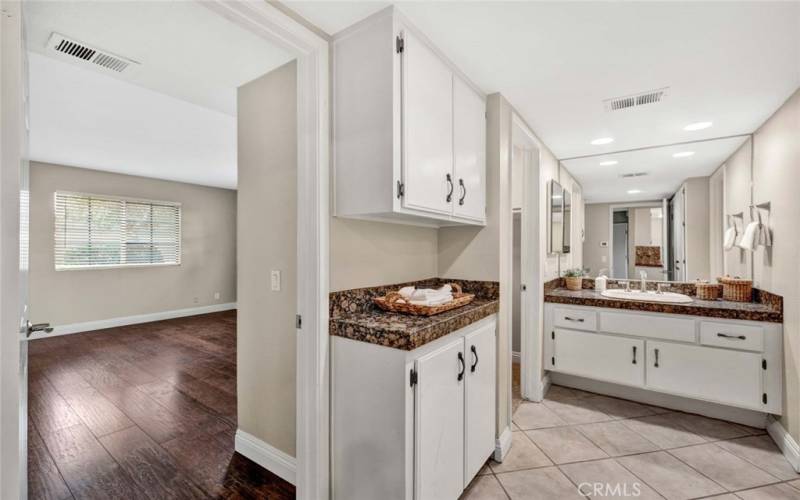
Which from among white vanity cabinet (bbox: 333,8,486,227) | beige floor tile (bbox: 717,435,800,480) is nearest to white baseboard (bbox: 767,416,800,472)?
beige floor tile (bbox: 717,435,800,480)

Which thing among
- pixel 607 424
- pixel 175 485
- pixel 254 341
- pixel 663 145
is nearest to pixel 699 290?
pixel 663 145

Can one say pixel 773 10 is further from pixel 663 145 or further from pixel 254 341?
pixel 254 341

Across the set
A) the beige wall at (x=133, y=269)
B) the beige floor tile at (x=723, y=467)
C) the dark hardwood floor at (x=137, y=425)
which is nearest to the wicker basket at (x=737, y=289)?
the beige floor tile at (x=723, y=467)

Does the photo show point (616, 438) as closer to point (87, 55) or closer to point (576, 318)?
point (576, 318)

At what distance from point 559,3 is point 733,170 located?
276 cm

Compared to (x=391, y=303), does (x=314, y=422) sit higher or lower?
lower

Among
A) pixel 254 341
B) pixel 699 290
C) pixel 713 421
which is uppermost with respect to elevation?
pixel 699 290

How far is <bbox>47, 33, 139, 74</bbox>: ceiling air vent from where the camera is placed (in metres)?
1.78

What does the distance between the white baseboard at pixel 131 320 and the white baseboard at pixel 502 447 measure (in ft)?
17.4

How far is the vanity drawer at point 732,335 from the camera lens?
7.86ft

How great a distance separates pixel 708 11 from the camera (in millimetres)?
1454

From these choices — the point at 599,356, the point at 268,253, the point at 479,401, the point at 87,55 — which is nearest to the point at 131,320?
the point at 87,55

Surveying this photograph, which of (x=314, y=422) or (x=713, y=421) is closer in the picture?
(x=314, y=422)

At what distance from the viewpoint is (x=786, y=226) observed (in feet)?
7.13
